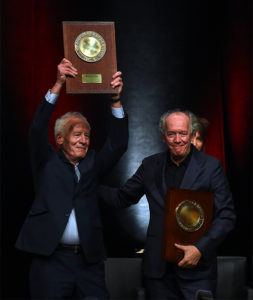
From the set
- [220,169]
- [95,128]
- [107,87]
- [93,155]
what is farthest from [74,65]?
[95,128]

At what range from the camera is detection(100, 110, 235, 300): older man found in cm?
244

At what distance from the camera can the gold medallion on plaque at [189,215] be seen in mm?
2414

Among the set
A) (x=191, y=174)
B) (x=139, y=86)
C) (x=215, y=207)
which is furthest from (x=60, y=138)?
(x=139, y=86)

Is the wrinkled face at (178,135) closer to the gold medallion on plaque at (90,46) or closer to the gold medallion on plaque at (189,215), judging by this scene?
the gold medallion on plaque at (189,215)

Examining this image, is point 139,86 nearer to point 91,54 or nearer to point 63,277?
point 91,54

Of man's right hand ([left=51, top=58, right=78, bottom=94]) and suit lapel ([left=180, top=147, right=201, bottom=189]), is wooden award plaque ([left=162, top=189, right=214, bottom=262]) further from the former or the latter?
man's right hand ([left=51, top=58, right=78, bottom=94])

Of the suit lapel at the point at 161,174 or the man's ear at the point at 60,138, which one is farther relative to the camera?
the man's ear at the point at 60,138

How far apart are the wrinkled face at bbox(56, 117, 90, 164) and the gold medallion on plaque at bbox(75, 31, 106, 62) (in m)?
0.34

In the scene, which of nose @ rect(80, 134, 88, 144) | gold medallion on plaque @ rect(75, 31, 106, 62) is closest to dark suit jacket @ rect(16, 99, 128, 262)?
nose @ rect(80, 134, 88, 144)

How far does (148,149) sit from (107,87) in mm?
1692

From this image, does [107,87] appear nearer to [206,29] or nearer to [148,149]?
[148,149]

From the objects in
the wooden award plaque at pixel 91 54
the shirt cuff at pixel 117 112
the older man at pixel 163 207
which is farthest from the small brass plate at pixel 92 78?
the older man at pixel 163 207

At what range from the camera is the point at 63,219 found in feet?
8.14

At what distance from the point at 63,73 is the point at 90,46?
8.5 inches
